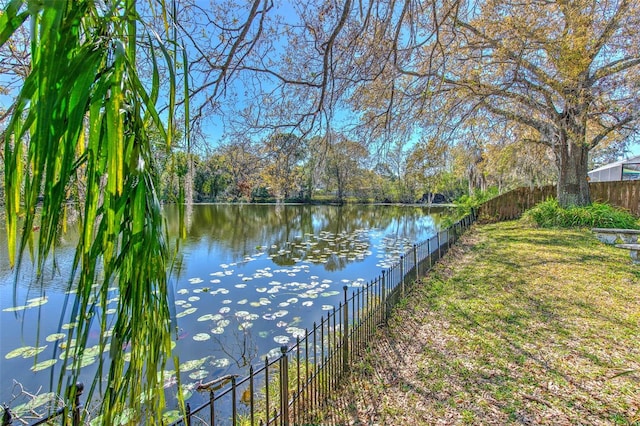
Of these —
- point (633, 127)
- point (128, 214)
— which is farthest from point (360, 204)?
point (128, 214)

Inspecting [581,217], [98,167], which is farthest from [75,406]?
[581,217]

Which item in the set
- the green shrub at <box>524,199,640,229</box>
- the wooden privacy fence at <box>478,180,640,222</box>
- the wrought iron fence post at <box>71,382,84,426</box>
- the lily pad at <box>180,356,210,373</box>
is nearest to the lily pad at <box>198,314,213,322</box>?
the lily pad at <box>180,356,210,373</box>

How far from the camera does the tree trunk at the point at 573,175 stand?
9.95 meters

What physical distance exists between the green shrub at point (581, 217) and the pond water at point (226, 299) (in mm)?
4469

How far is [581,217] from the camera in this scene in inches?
378

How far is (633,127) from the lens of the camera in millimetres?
8516

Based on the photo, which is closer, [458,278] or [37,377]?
[37,377]

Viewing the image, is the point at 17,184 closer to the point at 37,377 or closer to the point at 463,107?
the point at 37,377

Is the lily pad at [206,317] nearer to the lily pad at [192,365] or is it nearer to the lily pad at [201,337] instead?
the lily pad at [201,337]

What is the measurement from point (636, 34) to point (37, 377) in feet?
31.6

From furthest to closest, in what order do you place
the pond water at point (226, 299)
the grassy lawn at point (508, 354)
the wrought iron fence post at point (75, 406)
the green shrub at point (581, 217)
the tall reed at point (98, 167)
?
1. the green shrub at point (581, 217)
2. the pond water at point (226, 299)
3. the grassy lawn at point (508, 354)
4. the wrought iron fence post at point (75, 406)
5. the tall reed at point (98, 167)

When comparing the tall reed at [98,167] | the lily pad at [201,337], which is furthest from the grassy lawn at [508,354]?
the lily pad at [201,337]

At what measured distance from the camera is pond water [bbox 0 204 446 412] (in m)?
3.59

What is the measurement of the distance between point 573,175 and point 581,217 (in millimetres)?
1372
